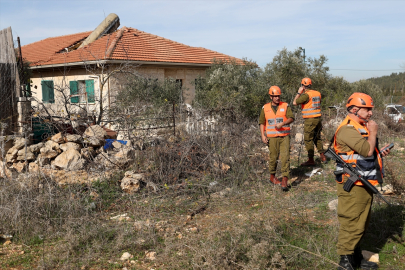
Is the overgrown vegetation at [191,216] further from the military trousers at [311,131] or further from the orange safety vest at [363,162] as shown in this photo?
the orange safety vest at [363,162]

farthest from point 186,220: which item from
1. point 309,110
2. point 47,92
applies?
point 47,92

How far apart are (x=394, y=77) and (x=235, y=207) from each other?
54.8 m

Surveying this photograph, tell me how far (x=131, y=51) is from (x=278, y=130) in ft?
34.7

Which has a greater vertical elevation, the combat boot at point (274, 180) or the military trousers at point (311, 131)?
the military trousers at point (311, 131)

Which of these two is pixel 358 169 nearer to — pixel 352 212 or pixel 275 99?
pixel 352 212

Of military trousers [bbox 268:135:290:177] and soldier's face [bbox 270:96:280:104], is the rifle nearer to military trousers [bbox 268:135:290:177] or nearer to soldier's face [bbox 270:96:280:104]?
military trousers [bbox 268:135:290:177]

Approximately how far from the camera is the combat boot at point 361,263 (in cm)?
341

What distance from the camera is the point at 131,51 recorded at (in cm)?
1474

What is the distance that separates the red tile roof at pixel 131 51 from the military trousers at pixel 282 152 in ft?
29.7

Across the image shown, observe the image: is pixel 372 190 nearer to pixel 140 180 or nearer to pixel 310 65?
pixel 140 180

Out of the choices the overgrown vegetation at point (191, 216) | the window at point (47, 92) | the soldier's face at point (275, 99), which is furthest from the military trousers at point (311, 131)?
the window at point (47, 92)

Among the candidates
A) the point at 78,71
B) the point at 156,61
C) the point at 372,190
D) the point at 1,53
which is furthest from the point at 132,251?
the point at 78,71

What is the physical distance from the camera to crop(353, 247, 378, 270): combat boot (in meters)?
3.41

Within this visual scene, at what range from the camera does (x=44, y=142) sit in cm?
691
